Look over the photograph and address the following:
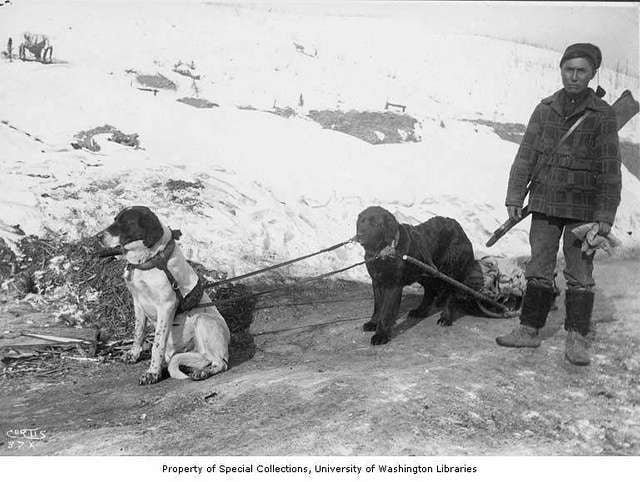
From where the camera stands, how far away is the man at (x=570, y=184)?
3.52 meters

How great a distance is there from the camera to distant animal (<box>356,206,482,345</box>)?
13.7ft

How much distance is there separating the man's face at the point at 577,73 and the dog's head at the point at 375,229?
1.52 metres

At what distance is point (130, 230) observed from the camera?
3.54 meters

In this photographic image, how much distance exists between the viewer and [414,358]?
3861 millimetres

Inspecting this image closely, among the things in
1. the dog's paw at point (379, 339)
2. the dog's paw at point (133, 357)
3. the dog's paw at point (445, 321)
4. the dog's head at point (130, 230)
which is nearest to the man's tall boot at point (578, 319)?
the dog's paw at point (445, 321)

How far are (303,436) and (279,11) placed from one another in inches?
235

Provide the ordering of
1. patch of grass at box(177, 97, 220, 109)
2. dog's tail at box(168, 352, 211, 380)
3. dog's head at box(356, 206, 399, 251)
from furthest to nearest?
1. patch of grass at box(177, 97, 220, 109)
2. dog's head at box(356, 206, 399, 251)
3. dog's tail at box(168, 352, 211, 380)

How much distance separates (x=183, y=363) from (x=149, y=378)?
24 cm

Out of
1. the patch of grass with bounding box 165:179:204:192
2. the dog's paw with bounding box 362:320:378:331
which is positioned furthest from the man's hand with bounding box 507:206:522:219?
the patch of grass with bounding box 165:179:204:192

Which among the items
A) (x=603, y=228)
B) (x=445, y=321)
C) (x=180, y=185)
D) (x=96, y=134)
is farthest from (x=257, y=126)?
(x=603, y=228)

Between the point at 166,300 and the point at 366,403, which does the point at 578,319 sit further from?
the point at 166,300

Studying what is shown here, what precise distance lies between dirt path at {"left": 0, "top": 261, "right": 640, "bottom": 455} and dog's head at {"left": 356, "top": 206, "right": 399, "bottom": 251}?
0.79m

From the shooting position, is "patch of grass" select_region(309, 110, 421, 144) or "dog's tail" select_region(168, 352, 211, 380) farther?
"patch of grass" select_region(309, 110, 421, 144)

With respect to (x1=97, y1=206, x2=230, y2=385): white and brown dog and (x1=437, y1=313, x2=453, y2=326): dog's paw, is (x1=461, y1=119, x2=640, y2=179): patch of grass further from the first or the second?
(x1=97, y1=206, x2=230, y2=385): white and brown dog
